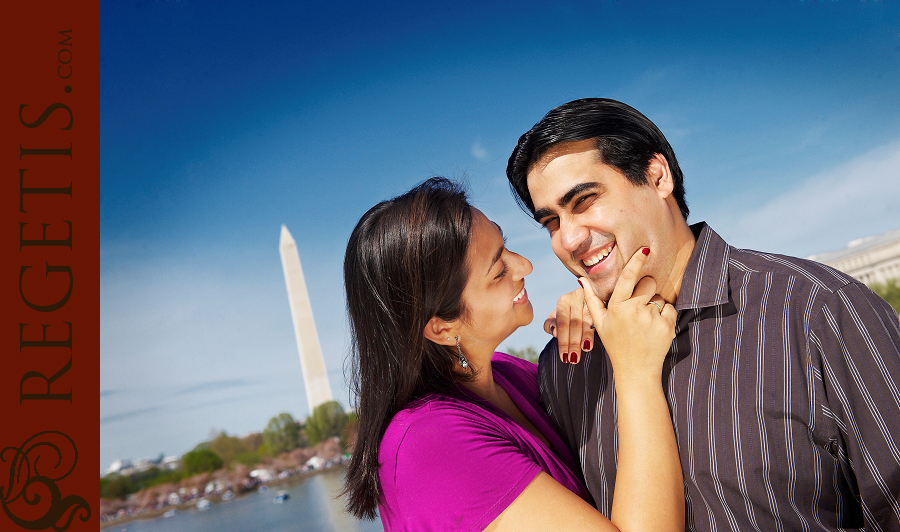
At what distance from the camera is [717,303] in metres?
2.01

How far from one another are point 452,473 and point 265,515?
30.2 metres

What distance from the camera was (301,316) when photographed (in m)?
26.6

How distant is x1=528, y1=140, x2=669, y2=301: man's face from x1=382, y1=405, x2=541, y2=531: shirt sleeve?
0.79m

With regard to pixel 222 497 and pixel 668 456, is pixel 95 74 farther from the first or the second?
pixel 222 497

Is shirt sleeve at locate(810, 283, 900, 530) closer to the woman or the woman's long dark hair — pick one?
the woman

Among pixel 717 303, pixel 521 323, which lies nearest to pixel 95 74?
pixel 521 323

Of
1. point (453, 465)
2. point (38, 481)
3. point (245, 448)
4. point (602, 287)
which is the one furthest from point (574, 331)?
point (245, 448)

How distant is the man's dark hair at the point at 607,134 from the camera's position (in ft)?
7.65

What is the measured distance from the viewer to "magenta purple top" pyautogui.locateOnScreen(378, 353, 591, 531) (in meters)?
1.84

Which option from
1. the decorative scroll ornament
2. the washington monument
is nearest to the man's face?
the decorative scroll ornament

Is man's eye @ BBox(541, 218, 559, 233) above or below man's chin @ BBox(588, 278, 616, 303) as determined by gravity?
above

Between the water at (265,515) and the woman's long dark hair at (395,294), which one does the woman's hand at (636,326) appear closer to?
the woman's long dark hair at (395,294)

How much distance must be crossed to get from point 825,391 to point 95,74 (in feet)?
18.9

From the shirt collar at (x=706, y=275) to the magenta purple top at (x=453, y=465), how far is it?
0.79m
